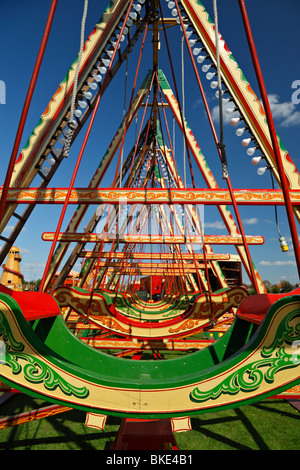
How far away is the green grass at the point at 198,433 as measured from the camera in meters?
3.82

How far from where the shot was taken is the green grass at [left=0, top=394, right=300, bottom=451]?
12.5 feet

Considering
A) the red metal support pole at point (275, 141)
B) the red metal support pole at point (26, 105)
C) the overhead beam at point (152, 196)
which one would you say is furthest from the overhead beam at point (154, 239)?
the red metal support pole at point (275, 141)

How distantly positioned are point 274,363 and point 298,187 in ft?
8.97

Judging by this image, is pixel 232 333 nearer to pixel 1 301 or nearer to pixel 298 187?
pixel 1 301

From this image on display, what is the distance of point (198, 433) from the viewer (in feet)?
13.7

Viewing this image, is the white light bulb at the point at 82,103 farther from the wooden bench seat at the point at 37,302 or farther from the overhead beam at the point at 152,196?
the wooden bench seat at the point at 37,302

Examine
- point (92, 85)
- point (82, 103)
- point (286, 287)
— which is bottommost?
point (286, 287)

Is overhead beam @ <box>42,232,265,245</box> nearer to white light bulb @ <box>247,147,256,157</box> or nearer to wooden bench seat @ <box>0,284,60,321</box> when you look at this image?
white light bulb @ <box>247,147,256,157</box>

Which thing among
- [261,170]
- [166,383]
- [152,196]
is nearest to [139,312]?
[152,196]

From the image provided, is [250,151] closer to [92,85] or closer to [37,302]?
[92,85]

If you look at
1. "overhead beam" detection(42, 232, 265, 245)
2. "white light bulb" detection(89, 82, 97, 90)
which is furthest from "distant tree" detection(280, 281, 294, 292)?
"white light bulb" detection(89, 82, 97, 90)

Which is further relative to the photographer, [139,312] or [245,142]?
[139,312]

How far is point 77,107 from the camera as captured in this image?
448 centimetres
